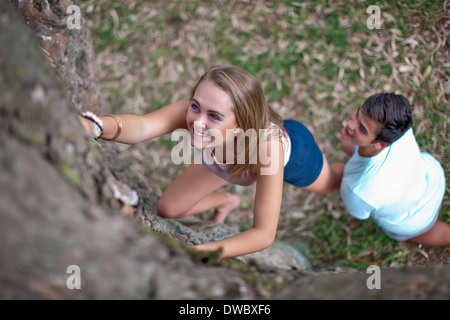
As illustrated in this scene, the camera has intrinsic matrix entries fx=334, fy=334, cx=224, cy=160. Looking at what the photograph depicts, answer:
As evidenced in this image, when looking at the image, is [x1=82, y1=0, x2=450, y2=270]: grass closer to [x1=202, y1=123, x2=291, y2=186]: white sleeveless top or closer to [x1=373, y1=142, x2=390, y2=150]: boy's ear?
[x1=373, y1=142, x2=390, y2=150]: boy's ear

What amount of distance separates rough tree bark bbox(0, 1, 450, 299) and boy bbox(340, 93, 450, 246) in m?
1.33

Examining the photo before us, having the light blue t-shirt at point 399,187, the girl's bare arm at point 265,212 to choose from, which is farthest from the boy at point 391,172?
the girl's bare arm at point 265,212

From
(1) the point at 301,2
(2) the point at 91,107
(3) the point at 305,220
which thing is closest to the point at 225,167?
(2) the point at 91,107

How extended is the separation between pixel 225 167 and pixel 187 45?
77.8 inches

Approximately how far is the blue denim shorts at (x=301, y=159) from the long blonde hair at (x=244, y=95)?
41 centimetres

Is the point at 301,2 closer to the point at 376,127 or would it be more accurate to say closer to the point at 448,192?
the point at 376,127

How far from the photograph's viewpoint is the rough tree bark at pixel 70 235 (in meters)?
0.76

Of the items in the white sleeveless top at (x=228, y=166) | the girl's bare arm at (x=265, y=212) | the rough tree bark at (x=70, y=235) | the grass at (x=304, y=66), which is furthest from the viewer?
the grass at (x=304, y=66)

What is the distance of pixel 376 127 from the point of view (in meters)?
2.33

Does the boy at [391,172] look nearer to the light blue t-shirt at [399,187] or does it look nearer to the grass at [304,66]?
the light blue t-shirt at [399,187]

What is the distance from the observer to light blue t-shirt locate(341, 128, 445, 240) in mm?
2326

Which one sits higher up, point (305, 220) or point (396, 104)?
point (396, 104)

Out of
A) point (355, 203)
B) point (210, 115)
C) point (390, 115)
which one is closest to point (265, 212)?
point (210, 115)

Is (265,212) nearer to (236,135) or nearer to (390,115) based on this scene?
(236,135)
